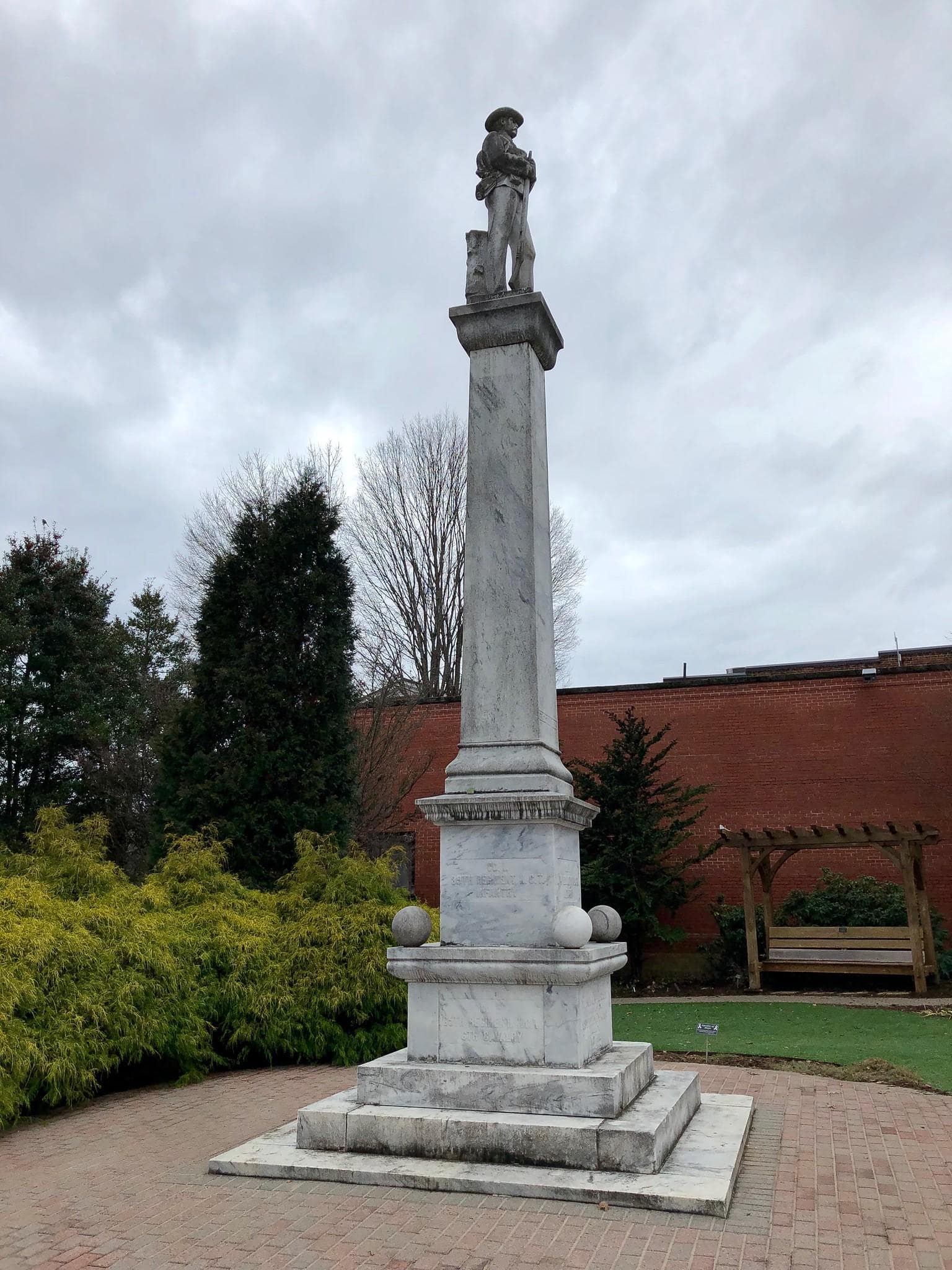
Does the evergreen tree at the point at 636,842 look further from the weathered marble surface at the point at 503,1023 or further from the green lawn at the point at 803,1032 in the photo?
the weathered marble surface at the point at 503,1023

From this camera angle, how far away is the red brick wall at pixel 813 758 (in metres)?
15.8

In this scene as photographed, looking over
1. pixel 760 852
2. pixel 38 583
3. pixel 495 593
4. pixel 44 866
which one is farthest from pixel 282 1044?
pixel 38 583

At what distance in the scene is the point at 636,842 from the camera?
15.0 meters

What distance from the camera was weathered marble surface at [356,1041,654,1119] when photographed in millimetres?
4938

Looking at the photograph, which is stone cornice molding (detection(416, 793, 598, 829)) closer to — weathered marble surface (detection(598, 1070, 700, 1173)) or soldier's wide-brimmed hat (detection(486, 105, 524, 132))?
weathered marble surface (detection(598, 1070, 700, 1173))

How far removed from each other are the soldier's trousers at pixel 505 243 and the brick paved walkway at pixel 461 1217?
215 inches

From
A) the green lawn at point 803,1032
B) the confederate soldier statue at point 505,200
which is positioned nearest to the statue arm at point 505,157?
the confederate soldier statue at point 505,200

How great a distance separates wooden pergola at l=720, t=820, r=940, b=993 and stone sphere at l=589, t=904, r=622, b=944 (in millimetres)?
8304

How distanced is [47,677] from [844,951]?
13796mm

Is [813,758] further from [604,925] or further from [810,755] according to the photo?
[604,925]

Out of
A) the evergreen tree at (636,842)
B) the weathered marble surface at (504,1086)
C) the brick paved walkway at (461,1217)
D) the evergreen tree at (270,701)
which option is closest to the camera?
the brick paved walkway at (461,1217)

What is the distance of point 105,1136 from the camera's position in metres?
6.18

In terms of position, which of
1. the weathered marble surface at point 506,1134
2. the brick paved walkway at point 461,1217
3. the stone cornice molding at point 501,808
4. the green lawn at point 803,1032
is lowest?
the green lawn at point 803,1032

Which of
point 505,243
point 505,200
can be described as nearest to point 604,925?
point 505,243
